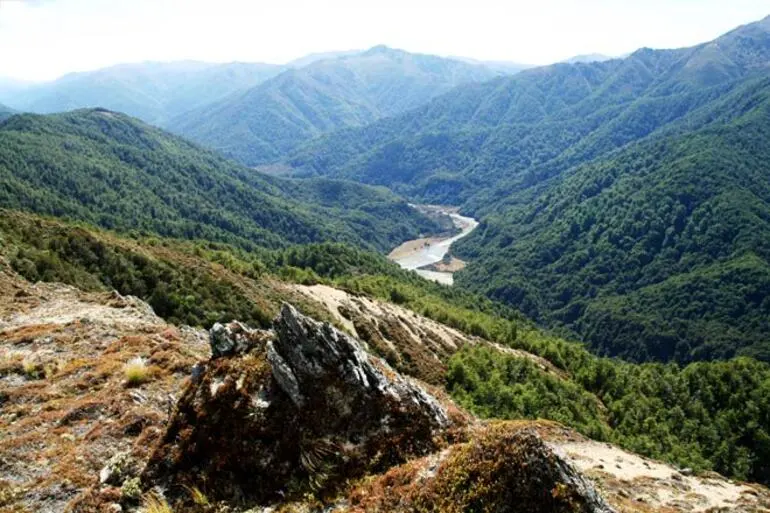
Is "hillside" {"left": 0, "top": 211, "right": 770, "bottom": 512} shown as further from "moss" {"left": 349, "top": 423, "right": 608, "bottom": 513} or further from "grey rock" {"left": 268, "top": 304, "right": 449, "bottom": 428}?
"grey rock" {"left": 268, "top": 304, "right": 449, "bottom": 428}

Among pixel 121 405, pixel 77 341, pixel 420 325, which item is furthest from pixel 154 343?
pixel 420 325

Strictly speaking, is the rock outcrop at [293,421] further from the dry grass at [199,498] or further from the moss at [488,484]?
the moss at [488,484]

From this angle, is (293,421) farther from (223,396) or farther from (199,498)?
(199,498)

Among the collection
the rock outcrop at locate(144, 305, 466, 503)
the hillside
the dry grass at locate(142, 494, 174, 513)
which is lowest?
Answer: the hillside

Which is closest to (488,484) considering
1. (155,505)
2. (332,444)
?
(332,444)

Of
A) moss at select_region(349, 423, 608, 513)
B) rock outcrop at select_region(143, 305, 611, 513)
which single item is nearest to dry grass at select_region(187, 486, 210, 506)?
rock outcrop at select_region(143, 305, 611, 513)

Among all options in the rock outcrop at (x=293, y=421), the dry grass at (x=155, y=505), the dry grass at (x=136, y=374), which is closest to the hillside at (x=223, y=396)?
the rock outcrop at (x=293, y=421)

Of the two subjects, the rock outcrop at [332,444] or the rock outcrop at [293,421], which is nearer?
the rock outcrop at [332,444]

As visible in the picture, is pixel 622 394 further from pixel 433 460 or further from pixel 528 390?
pixel 433 460
